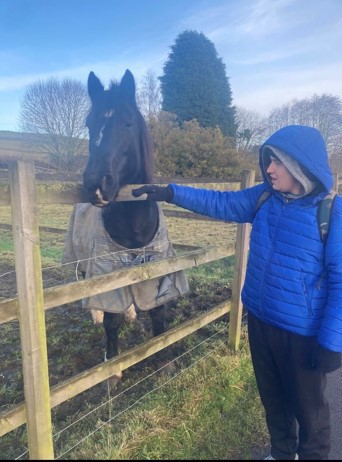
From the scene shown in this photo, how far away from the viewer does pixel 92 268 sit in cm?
334

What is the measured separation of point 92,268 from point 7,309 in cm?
137

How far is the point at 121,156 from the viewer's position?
10.1 feet

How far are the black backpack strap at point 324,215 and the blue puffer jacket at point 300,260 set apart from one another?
0.02 m

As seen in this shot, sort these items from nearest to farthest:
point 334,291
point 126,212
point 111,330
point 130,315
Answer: point 334,291, point 126,212, point 111,330, point 130,315

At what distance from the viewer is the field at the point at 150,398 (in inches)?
97.3

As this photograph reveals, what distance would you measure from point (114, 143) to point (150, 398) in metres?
2.09

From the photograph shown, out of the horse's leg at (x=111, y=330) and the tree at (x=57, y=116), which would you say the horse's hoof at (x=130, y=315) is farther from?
the tree at (x=57, y=116)

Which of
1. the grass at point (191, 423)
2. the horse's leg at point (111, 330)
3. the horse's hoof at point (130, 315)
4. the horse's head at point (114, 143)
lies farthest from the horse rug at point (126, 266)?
the horse's hoof at point (130, 315)

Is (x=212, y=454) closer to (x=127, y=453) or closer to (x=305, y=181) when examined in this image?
(x=127, y=453)

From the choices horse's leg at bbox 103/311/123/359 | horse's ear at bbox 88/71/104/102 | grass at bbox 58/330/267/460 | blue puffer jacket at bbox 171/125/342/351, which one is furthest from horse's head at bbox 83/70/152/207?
grass at bbox 58/330/267/460

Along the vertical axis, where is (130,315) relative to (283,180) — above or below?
below

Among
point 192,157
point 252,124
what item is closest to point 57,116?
point 192,157

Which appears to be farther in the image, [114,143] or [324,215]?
[114,143]

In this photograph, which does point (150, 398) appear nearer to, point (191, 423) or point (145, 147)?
point (191, 423)
